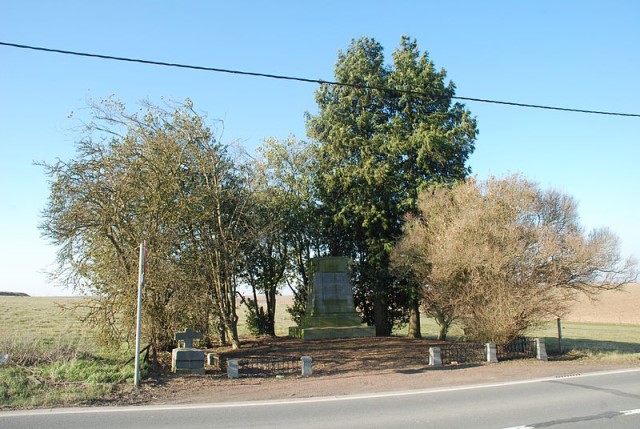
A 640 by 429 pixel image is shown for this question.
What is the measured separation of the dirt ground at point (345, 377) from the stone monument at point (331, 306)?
3924mm

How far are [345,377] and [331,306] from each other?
10.5 m

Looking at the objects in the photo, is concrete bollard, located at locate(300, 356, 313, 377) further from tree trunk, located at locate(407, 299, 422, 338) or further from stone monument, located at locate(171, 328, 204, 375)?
tree trunk, located at locate(407, 299, 422, 338)

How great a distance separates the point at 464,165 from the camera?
24.5 m

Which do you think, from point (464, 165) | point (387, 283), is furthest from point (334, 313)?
point (464, 165)

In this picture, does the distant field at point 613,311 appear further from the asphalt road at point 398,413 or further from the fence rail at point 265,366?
the asphalt road at point 398,413

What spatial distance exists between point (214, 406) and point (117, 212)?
6645mm

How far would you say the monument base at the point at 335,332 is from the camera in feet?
68.9

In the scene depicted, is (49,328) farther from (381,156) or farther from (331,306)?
(381,156)

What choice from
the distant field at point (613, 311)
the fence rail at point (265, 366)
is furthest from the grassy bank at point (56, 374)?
the distant field at point (613, 311)

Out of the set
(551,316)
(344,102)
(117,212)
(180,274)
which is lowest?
(551,316)

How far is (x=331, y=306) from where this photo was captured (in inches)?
890

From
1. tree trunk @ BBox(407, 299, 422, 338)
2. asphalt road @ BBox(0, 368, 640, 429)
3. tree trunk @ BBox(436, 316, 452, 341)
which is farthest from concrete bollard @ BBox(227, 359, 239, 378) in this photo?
tree trunk @ BBox(407, 299, 422, 338)

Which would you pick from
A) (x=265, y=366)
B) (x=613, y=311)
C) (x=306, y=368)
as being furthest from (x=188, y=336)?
(x=613, y=311)

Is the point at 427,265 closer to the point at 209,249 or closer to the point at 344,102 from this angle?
the point at 209,249
